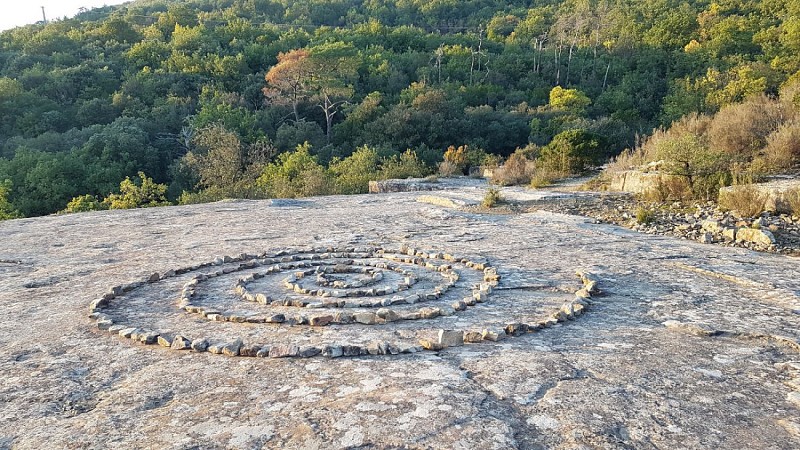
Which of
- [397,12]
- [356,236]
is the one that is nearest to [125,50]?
[397,12]

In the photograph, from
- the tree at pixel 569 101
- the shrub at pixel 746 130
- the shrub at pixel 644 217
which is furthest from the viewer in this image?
the tree at pixel 569 101

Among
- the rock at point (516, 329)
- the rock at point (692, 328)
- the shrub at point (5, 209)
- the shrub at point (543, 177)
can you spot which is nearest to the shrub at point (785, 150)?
the shrub at point (543, 177)

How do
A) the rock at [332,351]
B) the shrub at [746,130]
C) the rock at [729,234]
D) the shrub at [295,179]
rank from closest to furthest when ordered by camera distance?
the rock at [332,351] → the rock at [729,234] → the shrub at [746,130] → the shrub at [295,179]

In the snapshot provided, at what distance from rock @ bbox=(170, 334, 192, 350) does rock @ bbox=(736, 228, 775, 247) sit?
20.5ft

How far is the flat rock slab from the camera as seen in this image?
260 centimetres

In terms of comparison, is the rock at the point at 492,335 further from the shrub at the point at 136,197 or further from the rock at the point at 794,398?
the shrub at the point at 136,197

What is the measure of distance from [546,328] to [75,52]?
147 ft

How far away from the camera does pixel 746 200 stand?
7902mm

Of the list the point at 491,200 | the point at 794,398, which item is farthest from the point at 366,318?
the point at 491,200

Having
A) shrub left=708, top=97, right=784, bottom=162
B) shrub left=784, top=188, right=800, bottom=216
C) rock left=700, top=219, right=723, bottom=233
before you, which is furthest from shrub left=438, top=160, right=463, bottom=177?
shrub left=784, top=188, right=800, bottom=216

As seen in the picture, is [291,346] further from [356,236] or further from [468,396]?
[356,236]

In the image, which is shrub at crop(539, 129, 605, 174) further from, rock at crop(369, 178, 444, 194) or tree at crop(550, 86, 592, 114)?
tree at crop(550, 86, 592, 114)

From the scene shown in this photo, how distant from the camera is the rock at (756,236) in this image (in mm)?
6749

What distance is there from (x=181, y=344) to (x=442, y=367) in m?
1.71
